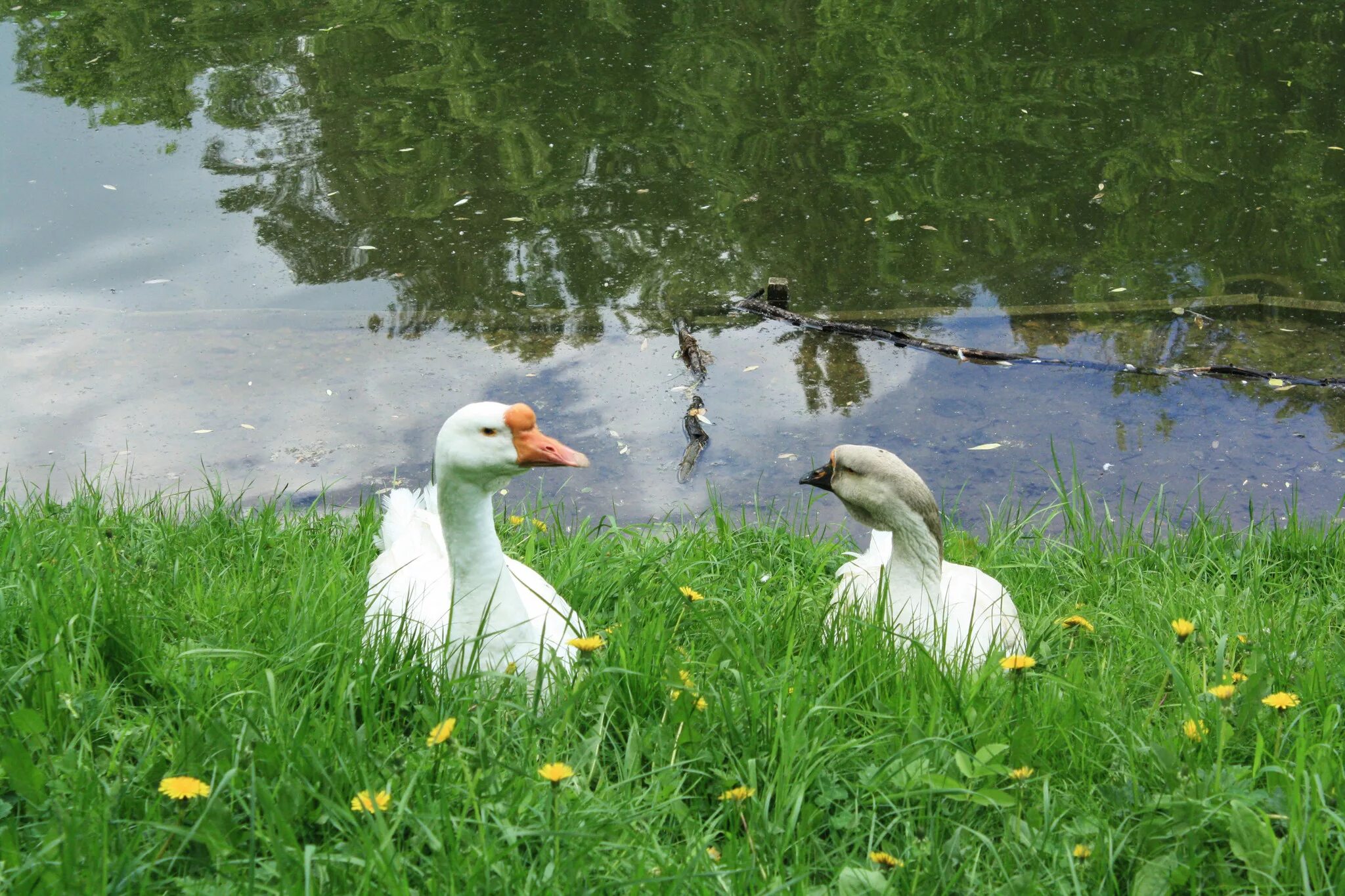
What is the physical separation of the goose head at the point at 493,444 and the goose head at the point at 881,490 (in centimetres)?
105

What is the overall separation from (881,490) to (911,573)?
0.27m

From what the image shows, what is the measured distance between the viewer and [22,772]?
2162mm

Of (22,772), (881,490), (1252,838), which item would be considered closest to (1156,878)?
(1252,838)

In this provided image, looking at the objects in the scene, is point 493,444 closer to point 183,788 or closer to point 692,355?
point 183,788

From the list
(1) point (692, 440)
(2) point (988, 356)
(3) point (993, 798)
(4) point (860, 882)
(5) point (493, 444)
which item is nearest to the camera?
(4) point (860, 882)

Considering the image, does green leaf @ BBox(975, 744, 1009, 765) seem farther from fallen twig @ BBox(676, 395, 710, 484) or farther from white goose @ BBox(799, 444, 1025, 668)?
fallen twig @ BBox(676, 395, 710, 484)

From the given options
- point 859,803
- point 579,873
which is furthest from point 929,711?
point 579,873

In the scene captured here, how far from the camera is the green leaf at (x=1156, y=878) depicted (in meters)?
2.19

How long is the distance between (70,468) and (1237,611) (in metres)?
4.72

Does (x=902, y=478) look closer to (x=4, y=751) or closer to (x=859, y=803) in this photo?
(x=859, y=803)

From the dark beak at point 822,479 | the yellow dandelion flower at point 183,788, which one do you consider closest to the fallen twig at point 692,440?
the dark beak at point 822,479

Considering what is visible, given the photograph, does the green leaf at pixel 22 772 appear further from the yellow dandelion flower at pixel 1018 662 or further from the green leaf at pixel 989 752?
the yellow dandelion flower at pixel 1018 662

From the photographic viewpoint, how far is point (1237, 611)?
362 centimetres

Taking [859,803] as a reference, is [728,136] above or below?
above
